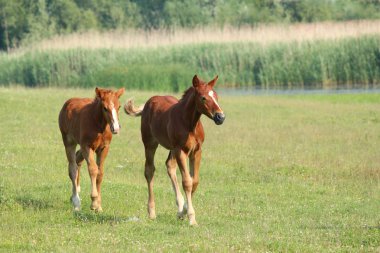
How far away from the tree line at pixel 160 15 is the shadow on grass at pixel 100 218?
53004 mm

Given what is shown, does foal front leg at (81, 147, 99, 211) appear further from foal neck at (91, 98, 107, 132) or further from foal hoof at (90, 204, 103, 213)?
foal neck at (91, 98, 107, 132)

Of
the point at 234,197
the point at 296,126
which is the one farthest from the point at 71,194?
the point at 296,126

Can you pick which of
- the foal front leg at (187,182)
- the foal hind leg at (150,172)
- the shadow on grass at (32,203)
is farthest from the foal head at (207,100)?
the shadow on grass at (32,203)

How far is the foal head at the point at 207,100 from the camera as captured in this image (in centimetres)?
1277

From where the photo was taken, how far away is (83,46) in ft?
163

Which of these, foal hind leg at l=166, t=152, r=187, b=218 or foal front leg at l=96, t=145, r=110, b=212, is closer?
foal hind leg at l=166, t=152, r=187, b=218

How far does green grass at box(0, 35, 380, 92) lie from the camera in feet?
145

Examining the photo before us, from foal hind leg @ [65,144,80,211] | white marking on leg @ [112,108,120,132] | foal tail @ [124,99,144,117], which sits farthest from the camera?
foal tail @ [124,99,144,117]

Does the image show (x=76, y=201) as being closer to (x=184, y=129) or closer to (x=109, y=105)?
(x=109, y=105)

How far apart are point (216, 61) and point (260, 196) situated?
1242 inches

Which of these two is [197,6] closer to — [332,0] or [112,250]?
[332,0]

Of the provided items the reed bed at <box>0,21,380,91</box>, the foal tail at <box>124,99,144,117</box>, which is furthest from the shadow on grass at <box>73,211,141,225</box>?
the reed bed at <box>0,21,380,91</box>

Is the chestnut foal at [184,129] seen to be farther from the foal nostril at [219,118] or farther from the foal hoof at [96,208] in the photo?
the foal hoof at [96,208]

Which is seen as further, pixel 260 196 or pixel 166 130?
pixel 260 196
